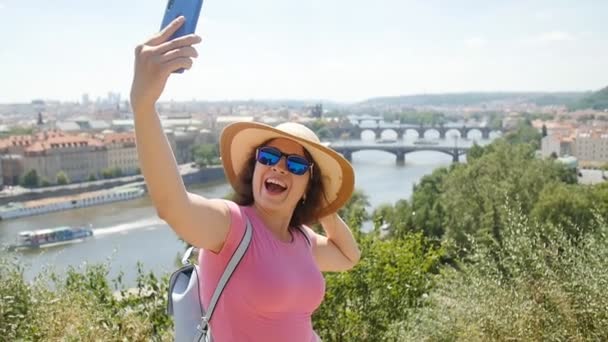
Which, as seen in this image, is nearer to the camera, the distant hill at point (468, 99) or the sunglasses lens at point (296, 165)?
the sunglasses lens at point (296, 165)

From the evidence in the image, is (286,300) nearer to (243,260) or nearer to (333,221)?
(243,260)

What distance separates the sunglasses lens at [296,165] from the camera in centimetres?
96

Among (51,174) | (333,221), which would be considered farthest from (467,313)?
(51,174)

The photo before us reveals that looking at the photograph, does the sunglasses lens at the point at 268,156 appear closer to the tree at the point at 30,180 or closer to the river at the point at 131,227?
the river at the point at 131,227

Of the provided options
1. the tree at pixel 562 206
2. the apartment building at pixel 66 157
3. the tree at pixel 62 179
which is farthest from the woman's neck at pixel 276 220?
the apartment building at pixel 66 157

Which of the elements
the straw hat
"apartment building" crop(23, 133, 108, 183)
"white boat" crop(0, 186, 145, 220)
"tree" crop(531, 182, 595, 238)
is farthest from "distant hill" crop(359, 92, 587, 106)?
the straw hat

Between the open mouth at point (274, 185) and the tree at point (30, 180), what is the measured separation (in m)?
25.7

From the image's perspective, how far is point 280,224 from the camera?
993mm

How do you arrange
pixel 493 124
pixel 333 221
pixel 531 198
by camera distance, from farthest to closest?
pixel 493 124
pixel 531 198
pixel 333 221

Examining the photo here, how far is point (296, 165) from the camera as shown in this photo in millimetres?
966

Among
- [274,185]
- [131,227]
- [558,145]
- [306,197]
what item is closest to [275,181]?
[274,185]

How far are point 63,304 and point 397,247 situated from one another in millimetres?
1471

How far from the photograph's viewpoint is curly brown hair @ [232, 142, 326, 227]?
3.37 feet

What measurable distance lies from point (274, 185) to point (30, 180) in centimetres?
2599
